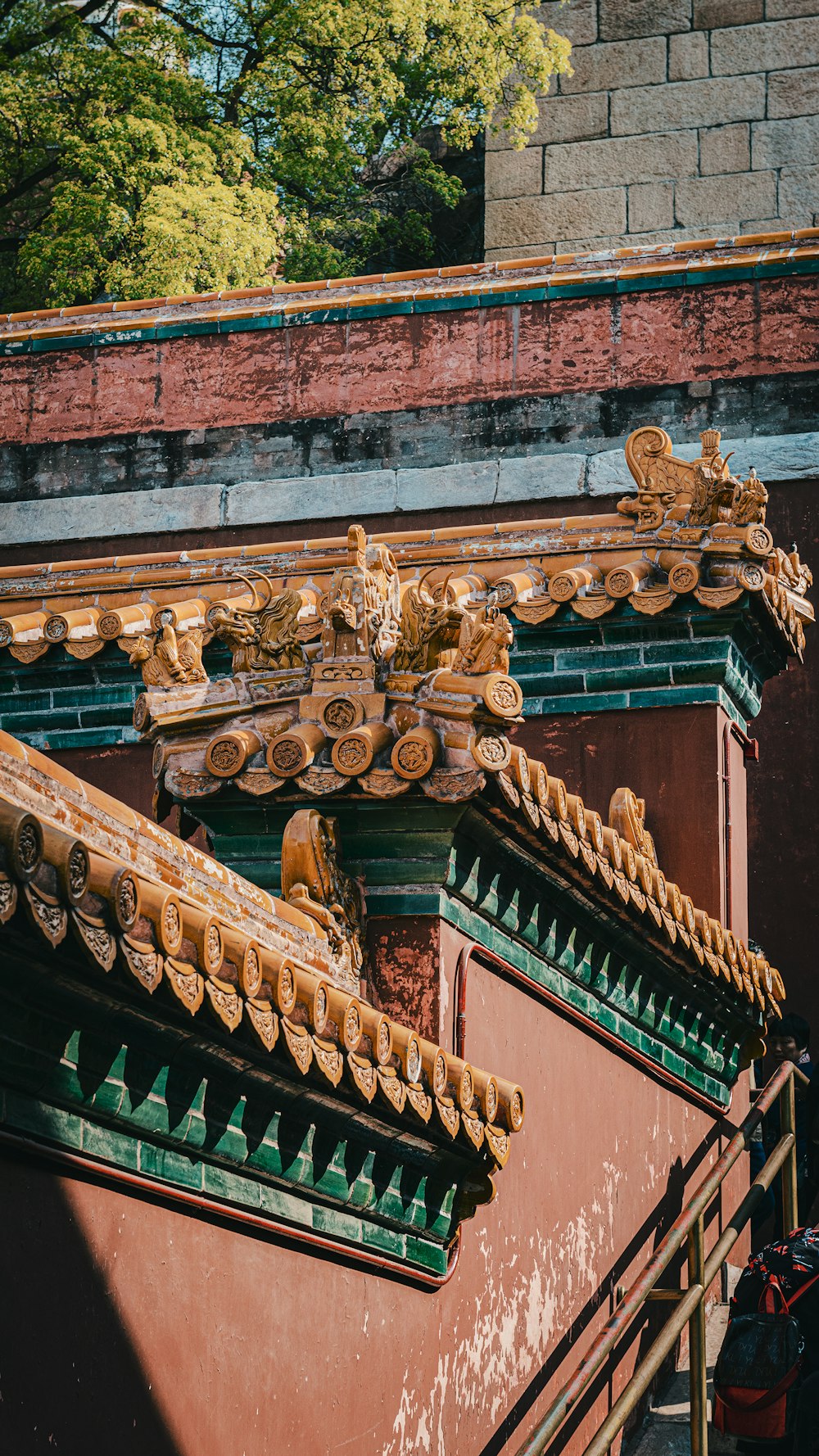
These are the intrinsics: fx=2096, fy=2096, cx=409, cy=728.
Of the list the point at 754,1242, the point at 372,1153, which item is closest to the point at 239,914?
the point at 372,1153

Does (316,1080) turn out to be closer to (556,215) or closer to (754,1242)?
(754,1242)

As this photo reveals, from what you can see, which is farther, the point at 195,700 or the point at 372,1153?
the point at 195,700

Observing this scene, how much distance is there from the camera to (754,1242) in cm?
1139

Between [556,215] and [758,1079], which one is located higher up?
[556,215]

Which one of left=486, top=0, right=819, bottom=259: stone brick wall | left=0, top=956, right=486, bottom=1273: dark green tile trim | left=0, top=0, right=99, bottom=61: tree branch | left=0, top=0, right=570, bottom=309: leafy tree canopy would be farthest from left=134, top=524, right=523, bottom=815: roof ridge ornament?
left=0, top=0, right=99, bottom=61: tree branch

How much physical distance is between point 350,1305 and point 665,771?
14.9ft

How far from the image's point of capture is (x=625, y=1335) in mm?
8383

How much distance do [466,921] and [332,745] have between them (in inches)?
28.7

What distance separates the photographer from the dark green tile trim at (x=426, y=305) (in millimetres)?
12906

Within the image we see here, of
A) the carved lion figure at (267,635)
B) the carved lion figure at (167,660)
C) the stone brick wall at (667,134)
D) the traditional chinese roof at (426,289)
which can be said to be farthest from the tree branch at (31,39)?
the carved lion figure at (267,635)

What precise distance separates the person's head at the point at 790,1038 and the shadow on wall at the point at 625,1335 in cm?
89

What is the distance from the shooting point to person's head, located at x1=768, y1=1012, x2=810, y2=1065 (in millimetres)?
10891

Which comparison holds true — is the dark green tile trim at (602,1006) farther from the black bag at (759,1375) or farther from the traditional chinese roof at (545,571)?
the traditional chinese roof at (545,571)

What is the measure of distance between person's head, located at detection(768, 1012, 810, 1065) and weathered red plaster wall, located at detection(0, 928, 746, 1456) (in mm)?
1949
